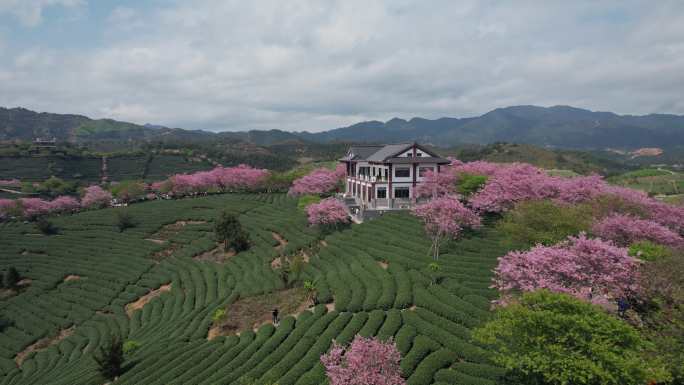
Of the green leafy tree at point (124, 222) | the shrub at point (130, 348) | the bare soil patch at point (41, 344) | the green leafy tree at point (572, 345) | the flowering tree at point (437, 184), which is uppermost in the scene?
the flowering tree at point (437, 184)

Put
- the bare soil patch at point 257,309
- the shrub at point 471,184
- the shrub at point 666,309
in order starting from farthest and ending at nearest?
the shrub at point 471,184 < the bare soil patch at point 257,309 < the shrub at point 666,309

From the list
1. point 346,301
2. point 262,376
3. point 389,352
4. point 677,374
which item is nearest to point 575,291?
point 677,374

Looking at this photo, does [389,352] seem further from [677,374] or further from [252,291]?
[252,291]

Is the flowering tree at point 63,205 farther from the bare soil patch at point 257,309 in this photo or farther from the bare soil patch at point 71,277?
the bare soil patch at point 257,309

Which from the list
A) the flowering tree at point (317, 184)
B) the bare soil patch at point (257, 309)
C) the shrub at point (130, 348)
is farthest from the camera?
the flowering tree at point (317, 184)

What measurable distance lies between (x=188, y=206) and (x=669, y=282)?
5990cm

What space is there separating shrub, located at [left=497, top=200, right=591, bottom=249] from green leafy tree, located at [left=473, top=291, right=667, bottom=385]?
1297 cm

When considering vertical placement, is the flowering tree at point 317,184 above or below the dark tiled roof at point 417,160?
below

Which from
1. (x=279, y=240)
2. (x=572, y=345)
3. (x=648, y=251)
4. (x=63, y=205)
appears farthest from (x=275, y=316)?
(x=63, y=205)

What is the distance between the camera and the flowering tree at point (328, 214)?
133ft

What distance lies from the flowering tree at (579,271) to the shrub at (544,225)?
18.8 feet

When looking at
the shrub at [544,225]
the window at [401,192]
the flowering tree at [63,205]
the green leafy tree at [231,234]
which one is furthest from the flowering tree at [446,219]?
the flowering tree at [63,205]

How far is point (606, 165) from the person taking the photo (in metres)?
141

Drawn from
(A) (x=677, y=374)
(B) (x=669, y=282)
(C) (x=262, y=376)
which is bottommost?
(C) (x=262, y=376)
